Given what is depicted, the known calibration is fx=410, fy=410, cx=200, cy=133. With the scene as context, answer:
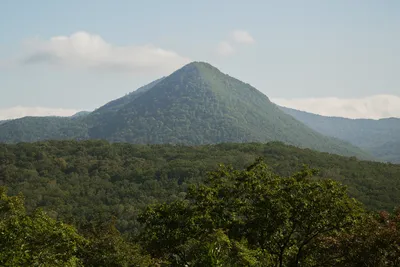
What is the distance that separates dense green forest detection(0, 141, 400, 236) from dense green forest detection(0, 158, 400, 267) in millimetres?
79582

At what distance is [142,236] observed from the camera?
24.6m

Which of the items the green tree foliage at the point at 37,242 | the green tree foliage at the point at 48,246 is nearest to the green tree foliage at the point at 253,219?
the green tree foliage at the point at 48,246

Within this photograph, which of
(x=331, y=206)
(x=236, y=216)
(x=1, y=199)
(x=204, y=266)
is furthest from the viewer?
(x=1, y=199)

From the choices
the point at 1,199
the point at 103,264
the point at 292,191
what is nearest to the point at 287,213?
the point at 292,191

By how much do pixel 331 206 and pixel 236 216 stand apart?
5.57m

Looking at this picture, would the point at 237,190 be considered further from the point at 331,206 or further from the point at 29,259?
the point at 29,259

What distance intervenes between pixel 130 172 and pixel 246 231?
436ft

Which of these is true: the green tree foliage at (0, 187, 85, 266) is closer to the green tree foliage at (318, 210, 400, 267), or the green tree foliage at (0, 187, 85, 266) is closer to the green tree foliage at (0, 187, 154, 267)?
the green tree foliage at (0, 187, 154, 267)

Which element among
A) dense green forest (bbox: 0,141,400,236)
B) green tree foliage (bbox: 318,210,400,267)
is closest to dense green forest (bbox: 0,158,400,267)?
green tree foliage (bbox: 318,210,400,267)

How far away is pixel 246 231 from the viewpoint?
22.2 meters

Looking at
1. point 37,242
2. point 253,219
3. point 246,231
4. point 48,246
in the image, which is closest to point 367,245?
point 253,219

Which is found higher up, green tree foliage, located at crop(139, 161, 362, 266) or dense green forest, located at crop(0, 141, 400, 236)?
green tree foliage, located at crop(139, 161, 362, 266)

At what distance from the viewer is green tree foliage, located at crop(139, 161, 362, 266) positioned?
65.9 ft

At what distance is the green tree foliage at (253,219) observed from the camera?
20078mm
